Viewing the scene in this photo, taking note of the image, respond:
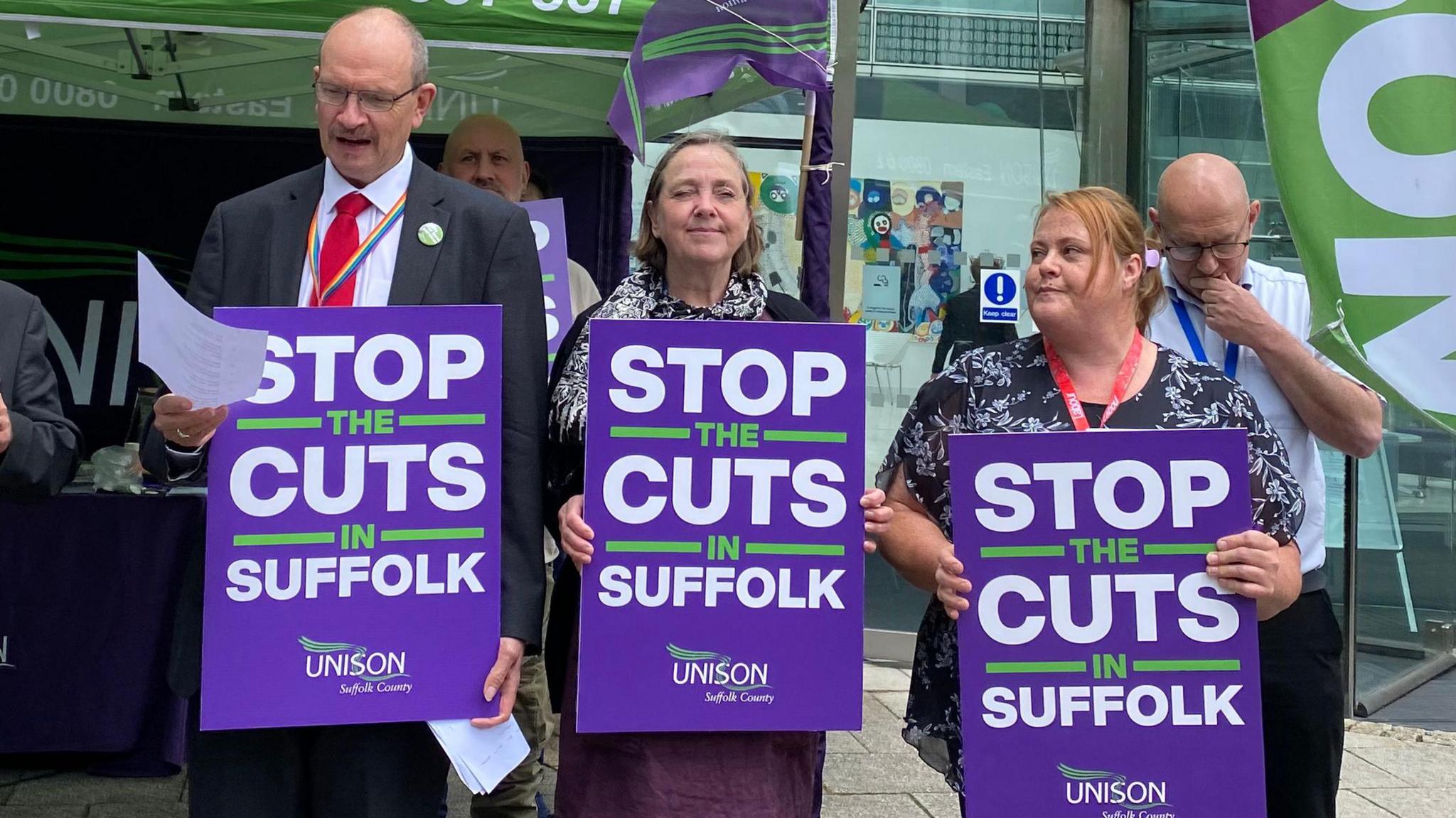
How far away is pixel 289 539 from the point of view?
228 centimetres

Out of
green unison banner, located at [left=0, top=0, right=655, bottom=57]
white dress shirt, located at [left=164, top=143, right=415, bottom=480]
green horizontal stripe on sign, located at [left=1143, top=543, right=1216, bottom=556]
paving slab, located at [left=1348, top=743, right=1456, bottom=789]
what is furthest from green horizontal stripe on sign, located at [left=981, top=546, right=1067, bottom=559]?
paving slab, located at [left=1348, top=743, right=1456, bottom=789]

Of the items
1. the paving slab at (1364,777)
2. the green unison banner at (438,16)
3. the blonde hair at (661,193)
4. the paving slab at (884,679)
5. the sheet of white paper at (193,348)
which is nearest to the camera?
the sheet of white paper at (193,348)

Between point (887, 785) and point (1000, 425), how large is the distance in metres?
2.81

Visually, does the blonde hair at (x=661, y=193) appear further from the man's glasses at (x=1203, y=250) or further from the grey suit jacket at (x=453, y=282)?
the man's glasses at (x=1203, y=250)

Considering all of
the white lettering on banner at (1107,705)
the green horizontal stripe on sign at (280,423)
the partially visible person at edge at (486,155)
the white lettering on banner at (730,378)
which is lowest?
the white lettering on banner at (1107,705)

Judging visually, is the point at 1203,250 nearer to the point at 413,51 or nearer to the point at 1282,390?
the point at 1282,390

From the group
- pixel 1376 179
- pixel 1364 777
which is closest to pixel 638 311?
pixel 1376 179

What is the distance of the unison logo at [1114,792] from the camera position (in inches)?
94.3

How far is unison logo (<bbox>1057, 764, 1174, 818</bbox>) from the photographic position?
7.86ft

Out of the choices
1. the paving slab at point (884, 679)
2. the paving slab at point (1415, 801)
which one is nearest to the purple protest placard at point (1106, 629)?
the paving slab at point (1415, 801)

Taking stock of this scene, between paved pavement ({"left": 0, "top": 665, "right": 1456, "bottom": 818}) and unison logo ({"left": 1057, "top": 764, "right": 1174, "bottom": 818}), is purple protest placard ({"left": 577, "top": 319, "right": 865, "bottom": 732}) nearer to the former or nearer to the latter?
unison logo ({"left": 1057, "top": 764, "right": 1174, "bottom": 818})

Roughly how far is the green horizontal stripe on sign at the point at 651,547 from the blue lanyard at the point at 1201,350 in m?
1.11

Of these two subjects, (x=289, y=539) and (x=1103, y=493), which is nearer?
(x=289, y=539)

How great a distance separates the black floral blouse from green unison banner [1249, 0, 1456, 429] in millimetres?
228
